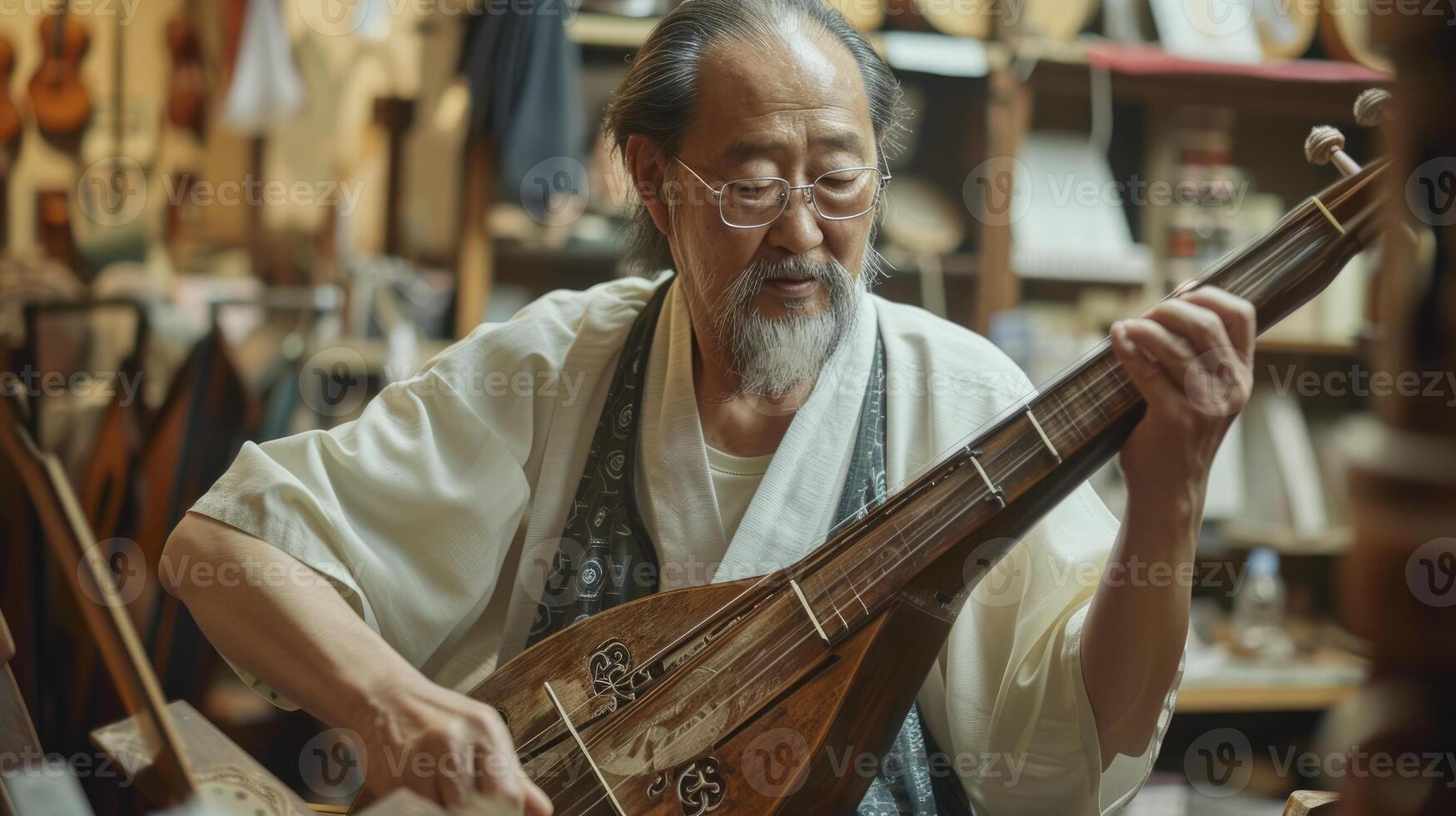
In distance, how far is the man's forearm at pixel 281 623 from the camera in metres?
1.16

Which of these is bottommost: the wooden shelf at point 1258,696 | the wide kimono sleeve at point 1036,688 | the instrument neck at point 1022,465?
the wooden shelf at point 1258,696

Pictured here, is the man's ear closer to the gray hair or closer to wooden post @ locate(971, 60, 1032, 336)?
the gray hair

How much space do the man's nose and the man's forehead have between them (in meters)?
0.06

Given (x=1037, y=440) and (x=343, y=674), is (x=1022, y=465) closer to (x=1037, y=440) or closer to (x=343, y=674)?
(x=1037, y=440)

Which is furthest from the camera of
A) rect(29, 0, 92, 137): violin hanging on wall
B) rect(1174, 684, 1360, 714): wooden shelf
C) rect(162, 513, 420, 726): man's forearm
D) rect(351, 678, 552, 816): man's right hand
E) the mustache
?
rect(29, 0, 92, 137): violin hanging on wall

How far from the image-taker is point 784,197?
1.38 m

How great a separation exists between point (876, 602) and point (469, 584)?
55cm

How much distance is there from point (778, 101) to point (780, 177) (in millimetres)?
93

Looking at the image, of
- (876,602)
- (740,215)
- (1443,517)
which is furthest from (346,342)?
(1443,517)

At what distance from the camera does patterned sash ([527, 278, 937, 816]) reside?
1402mm

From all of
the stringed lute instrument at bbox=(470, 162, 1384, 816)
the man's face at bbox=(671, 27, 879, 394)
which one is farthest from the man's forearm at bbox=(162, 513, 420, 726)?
the man's face at bbox=(671, 27, 879, 394)

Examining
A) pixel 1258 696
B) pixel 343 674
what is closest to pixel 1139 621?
pixel 343 674

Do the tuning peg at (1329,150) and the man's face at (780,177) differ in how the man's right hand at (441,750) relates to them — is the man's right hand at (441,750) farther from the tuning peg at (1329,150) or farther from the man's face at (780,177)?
the tuning peg at (1329,150)

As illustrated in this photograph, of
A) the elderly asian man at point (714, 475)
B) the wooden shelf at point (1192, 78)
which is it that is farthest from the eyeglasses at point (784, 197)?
the wooden shelf at point (1192, 78)
